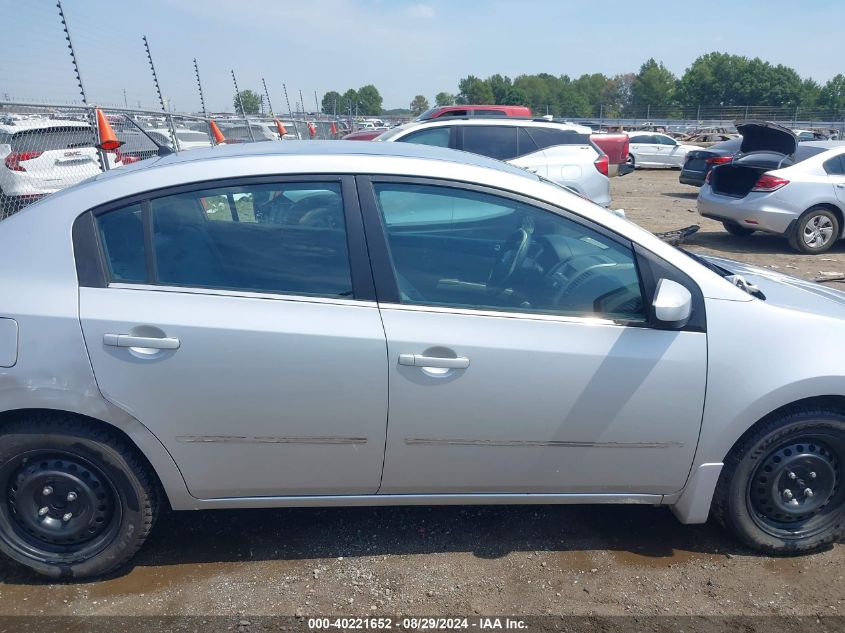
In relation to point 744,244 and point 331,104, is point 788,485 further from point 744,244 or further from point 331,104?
point 331,104

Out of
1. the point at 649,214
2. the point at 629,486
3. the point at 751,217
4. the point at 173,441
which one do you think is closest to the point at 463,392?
the point at 629,486

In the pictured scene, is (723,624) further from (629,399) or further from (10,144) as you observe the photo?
(10,144)

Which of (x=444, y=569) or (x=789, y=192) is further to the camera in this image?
(x=789, y=192)

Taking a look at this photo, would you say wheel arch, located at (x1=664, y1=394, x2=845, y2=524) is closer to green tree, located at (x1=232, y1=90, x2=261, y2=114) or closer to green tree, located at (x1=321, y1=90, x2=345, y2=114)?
green tree, located at (x1=232, y1=90, x2=261, y2=114)

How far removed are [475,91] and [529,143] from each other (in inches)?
3488

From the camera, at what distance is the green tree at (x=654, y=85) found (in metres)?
96.7

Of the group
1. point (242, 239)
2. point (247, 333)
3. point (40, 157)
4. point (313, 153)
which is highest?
point (313, 153)

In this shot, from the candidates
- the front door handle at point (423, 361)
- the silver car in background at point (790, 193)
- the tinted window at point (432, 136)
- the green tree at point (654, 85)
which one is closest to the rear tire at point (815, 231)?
the silver car in background at point (790, 193)

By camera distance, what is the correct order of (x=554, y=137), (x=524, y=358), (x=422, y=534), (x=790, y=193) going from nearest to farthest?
(x=524, y=358), (x=422, y=534), (x=790, y=193), (x=554, y=137)

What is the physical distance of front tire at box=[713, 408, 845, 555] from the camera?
2867mm

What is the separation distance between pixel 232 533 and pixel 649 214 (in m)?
11.9

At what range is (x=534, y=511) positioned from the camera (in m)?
3.38

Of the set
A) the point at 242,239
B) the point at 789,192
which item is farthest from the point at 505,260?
the point at 789,192

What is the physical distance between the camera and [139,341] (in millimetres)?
2541
